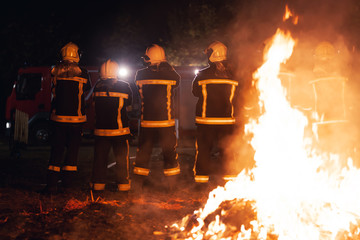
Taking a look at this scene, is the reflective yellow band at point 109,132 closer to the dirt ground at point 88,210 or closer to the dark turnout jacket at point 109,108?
the dark turnout jacket at point 109,108

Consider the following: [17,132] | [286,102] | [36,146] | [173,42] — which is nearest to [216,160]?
[286,102]

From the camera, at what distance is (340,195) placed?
3.96 metres

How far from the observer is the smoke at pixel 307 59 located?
18.2ft

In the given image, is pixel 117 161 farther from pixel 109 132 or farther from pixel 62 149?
pixel 62 149

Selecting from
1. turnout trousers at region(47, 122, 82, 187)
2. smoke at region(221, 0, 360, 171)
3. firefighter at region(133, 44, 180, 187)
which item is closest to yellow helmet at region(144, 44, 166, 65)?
firefighter at region(133, 44, 180, 187)

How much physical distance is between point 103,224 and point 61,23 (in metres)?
22.9

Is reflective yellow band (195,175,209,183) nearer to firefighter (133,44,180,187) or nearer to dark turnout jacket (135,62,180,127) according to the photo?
firefighter (133,44,180,187)

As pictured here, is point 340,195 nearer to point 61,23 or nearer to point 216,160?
point 216,160

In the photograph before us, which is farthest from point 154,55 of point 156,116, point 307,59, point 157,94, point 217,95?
point 307,59

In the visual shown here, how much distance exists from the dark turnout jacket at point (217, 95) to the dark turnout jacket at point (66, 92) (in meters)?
1.94

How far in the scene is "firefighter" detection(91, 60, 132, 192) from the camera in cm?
517

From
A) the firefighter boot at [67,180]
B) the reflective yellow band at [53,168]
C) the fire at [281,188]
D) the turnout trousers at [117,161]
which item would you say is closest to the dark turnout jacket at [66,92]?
the turnout trousers at [117,161]

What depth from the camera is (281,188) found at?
13.1ft

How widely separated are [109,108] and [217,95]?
1.67 metres
